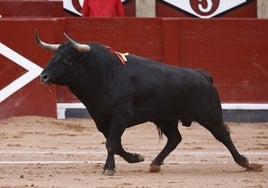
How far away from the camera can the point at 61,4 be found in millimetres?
16172

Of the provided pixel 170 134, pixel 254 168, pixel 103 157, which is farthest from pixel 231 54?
pixel 254 168

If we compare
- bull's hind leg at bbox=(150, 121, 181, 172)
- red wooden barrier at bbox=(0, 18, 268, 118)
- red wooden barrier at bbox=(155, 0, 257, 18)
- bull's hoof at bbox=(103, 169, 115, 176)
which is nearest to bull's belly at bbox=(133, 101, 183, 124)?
bull's hind leg at bbox=(150, 121, 181, 172)

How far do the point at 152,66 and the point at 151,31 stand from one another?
4361mm

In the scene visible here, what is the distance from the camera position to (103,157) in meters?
11.2

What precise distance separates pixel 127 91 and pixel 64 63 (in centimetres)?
58

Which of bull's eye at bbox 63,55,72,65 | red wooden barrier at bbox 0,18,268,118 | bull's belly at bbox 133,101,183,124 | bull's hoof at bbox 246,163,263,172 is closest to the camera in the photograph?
bull's eye at bbox 63,55,72,65

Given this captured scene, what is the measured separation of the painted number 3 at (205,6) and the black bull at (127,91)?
683 centimetres

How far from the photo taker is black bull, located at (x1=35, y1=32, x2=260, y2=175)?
31.6 ft

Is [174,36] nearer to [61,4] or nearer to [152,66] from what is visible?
[61,4]

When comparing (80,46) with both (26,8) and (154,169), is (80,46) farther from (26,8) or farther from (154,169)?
(26,8)

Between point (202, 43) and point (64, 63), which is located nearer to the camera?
point (64, 63)

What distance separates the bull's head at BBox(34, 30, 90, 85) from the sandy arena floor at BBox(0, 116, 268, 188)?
0.80 m

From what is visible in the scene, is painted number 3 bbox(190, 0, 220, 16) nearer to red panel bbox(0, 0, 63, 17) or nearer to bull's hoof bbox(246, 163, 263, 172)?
red panel bbox(0, 0, 63, 17)

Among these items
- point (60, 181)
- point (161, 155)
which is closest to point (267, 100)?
point (161, 155)
